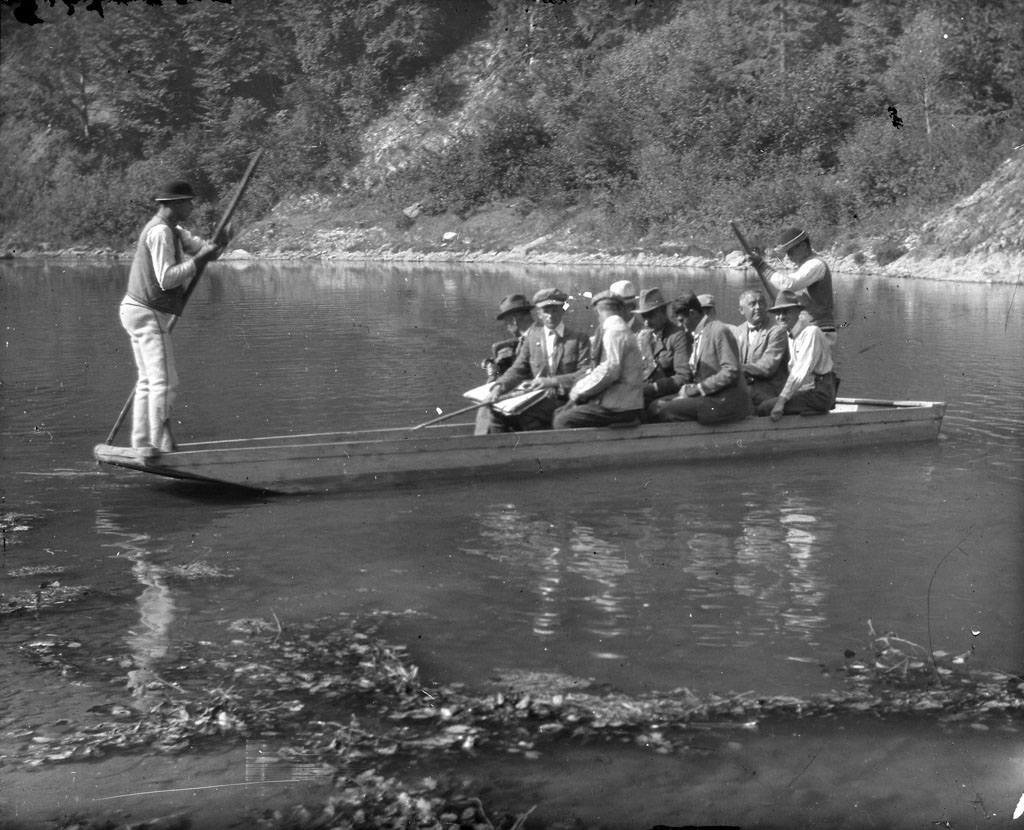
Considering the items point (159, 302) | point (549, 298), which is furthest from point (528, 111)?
point (159, 302)

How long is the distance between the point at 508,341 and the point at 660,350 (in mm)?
1296

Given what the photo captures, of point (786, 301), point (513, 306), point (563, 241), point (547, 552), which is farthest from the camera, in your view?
point (563, 241)

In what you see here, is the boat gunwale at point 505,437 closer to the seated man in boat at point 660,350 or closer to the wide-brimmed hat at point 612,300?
the seated man in boat at point 660,350

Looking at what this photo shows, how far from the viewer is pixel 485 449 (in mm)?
11062

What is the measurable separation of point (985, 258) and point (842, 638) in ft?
74.8

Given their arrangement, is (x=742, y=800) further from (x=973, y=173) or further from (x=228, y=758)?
(x=973, y=173)

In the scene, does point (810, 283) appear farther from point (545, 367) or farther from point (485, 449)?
point (485, 449)

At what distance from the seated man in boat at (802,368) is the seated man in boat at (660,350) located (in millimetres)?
792

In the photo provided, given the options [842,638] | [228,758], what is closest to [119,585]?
[228,758]

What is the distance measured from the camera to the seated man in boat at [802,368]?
11.8 metres

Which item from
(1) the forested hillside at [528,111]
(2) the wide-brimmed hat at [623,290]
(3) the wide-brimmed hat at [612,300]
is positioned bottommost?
(3) the wide-brimmed hat at [612,300]

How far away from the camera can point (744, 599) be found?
8.02 meters

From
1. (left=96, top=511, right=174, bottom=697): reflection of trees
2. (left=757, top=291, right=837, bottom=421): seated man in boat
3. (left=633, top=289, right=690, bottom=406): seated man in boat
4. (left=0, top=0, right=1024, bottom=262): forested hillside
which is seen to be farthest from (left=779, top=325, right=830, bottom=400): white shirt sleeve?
(left=0, top=0, right=1024, bottom=262): forested hillside

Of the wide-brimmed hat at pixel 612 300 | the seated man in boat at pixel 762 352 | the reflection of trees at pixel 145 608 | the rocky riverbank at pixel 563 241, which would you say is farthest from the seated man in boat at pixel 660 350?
the rocky riverbank at pixel 563 241
